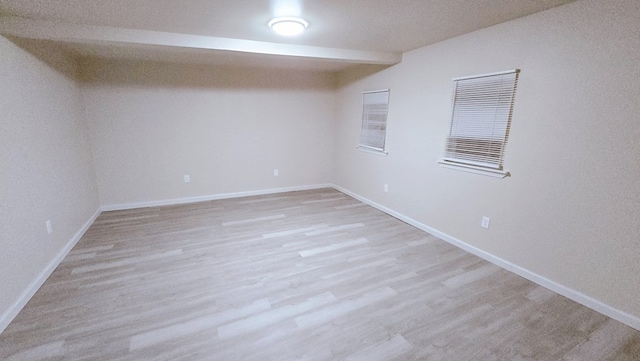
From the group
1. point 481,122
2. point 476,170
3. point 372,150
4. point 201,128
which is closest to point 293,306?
point 476,170

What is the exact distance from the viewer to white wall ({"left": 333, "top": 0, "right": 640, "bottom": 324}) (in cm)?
187

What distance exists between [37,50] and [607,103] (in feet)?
15.9

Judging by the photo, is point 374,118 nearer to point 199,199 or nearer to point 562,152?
point 562,152

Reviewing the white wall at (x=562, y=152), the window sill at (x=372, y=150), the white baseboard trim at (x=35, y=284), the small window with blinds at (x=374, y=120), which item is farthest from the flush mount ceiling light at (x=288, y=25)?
the white baseboard trim at (x=35, y=284)

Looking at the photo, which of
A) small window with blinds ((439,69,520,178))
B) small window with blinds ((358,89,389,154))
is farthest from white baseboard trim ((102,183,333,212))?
small window with blinds ((439,69,520,178))

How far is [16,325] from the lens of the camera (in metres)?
1.84

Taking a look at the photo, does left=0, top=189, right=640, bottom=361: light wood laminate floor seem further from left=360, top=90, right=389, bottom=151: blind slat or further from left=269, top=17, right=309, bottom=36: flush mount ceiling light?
left=269, top=17, right=309, bottom=36: flush mount ceiling light

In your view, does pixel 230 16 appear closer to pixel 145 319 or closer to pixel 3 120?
pixel 3 120

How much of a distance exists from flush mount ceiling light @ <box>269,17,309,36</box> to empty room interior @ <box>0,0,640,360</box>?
20 mm

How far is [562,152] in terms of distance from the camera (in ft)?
7.10

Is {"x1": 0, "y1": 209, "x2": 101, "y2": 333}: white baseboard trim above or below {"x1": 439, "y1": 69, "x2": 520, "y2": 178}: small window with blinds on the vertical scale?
below

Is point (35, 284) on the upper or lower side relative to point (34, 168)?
lower

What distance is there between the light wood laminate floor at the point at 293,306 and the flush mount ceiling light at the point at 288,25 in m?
2.18

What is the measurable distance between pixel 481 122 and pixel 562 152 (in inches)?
28.8
